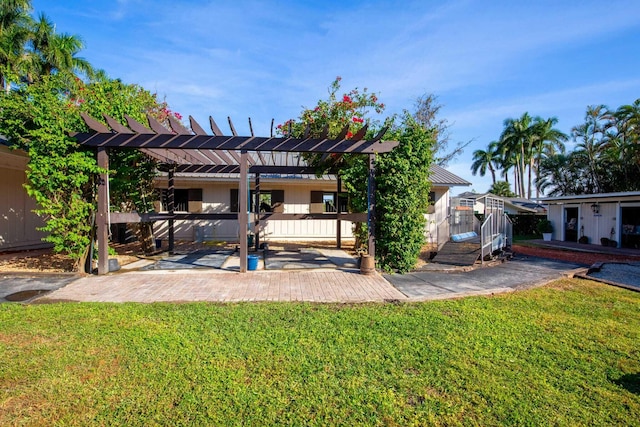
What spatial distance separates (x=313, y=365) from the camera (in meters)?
2.81

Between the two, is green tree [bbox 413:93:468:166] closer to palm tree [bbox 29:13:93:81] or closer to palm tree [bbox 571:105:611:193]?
palm tree [bbox 571:105:611:193]

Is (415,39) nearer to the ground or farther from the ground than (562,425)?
farther from the ground

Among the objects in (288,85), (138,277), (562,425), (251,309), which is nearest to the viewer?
(562,425)

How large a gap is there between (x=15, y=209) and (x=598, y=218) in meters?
23.6

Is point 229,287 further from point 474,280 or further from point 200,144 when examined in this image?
point 474,280

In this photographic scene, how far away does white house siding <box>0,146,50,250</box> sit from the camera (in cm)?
933

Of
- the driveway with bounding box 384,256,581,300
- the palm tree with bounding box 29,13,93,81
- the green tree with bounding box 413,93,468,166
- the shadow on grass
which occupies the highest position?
the palm tree with bounding box 29,13,93,81

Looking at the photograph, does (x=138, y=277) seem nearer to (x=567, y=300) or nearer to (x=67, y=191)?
(x=67, y=191)

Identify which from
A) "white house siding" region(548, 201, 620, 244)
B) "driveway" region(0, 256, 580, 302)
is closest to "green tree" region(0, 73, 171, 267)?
"driveway" region(0, 256, 580, 302)

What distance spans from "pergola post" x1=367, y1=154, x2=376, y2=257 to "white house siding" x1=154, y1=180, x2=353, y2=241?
6.58 m

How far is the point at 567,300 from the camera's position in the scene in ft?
16.9

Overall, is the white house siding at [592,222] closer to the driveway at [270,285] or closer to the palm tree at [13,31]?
the driveway at [270,285]

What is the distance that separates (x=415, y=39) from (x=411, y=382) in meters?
9.80

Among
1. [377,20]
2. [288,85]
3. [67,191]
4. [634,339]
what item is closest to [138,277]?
[67,191]
